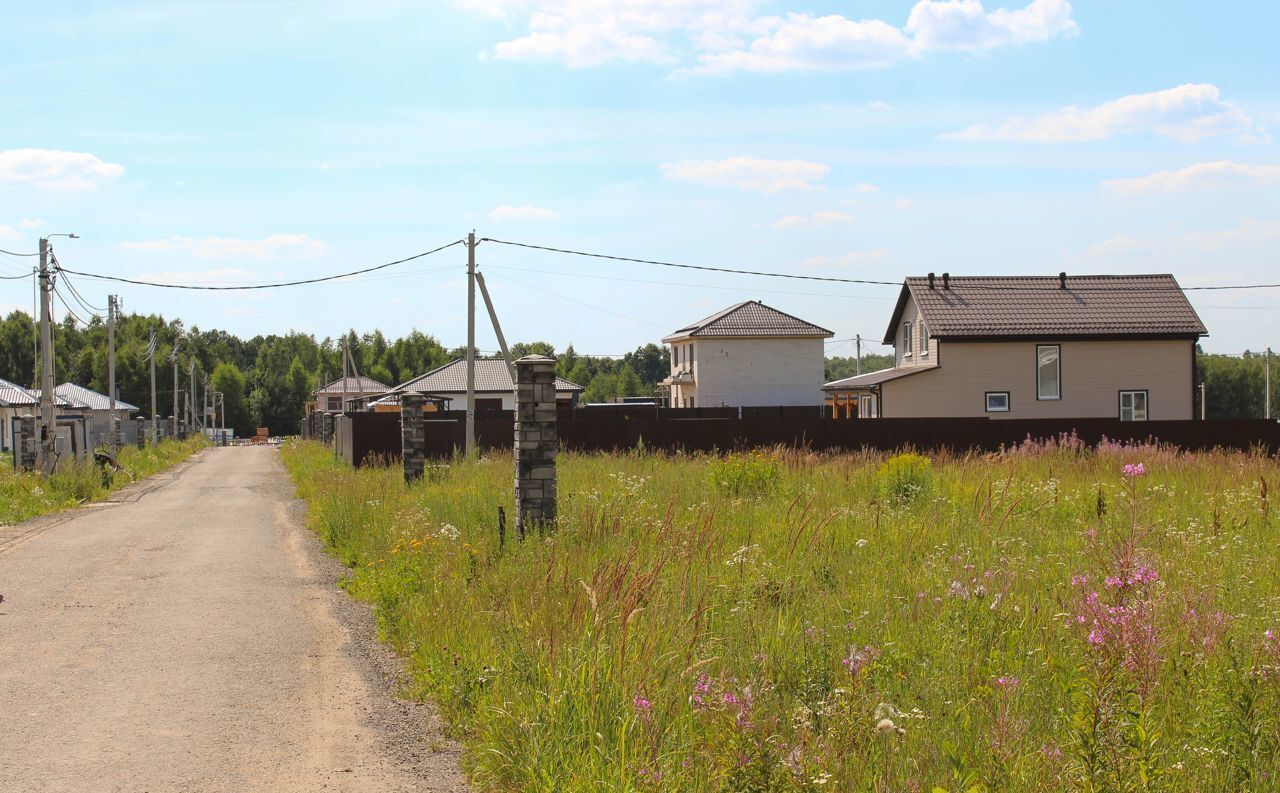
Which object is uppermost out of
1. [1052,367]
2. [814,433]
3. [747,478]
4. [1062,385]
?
[1052,367]

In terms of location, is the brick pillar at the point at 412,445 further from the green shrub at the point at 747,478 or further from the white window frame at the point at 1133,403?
the white window frame at the point at 1133,403

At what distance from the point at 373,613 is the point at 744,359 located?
4503cm

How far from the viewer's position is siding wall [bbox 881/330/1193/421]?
3572 centimetres

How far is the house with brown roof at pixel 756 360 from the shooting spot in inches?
2103

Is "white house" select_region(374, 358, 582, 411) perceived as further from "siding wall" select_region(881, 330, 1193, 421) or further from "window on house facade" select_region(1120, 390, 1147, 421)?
"window on house facade" select_region(1120, 390, 1147, 421)

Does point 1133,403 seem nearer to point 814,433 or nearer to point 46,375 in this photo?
point 814,433

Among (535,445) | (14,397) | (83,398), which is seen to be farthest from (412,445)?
(83,398)

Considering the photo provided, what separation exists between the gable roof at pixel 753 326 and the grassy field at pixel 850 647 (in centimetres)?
4198

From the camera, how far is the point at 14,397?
184 feet

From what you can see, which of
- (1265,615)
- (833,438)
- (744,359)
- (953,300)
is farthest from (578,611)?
(744,359)

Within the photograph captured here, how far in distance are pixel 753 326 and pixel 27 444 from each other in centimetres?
3541

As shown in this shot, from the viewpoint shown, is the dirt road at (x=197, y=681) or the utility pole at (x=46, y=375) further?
the utility pole at (x=46, y=375)

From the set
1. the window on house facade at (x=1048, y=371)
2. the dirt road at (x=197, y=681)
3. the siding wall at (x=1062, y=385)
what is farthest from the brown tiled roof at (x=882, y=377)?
the dirt road at (x=197, y=681)

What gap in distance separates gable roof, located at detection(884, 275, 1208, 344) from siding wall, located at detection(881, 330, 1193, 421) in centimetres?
49
